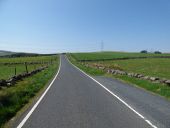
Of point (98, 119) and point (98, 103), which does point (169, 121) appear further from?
point (98, 103)

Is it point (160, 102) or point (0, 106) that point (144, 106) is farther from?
point (0, 106)

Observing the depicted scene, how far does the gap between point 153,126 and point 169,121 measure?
1104mm

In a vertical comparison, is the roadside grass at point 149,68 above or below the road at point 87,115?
below

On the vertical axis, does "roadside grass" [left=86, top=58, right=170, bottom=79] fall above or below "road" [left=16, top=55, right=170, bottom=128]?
below

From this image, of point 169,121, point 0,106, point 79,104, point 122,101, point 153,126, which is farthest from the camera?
point 122,101

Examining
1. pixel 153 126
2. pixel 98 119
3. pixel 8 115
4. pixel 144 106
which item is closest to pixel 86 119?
pixel 98 119

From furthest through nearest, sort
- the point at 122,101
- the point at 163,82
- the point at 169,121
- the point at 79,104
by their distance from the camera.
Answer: the point at 163,82 < the point at 122,101 < the point at 79,104 < the point at 169,121

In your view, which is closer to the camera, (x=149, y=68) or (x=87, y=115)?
(x=87, y=115)

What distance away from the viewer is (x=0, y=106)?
12.5m

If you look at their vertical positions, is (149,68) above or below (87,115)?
below

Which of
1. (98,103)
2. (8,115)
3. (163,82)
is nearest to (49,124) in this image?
(8,115)

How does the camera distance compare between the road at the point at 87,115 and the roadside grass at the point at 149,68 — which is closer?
the road at the point at 87,115

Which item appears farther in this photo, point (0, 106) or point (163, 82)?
point (163, 82)

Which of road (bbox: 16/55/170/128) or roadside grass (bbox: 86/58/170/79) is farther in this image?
roadside grass (bbox: 86/58/170/79)
